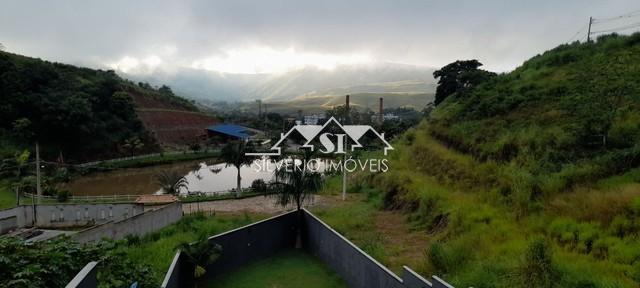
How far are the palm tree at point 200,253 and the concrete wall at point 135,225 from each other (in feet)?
11.5

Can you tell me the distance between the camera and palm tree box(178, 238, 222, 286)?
755cm

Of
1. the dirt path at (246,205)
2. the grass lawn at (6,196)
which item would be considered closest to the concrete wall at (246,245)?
the dirt path at (246,205)

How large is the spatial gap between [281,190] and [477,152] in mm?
6175

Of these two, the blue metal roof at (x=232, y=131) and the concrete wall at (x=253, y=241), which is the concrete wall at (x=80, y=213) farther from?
the blue metal roof at (x=232, y=131)

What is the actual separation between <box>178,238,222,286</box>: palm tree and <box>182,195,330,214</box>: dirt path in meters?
6.90

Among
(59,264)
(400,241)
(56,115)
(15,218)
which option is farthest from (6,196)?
(400,241)

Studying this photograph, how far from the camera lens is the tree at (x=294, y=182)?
1172cm

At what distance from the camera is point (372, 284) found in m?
6.84

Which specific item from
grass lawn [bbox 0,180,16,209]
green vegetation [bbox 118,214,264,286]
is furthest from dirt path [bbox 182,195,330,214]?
grass lawn [bbox 0,180,16,209]

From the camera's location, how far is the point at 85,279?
3625 mm

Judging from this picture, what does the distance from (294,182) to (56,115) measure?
2608 centimetres

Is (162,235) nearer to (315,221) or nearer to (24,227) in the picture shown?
(315,221)

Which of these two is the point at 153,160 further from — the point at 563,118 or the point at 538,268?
the point at 538,268

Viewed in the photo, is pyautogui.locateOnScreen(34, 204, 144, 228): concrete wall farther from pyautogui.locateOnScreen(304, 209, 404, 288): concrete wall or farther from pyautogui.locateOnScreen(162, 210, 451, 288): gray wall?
pyautogui.locateOnScreen(304, 209, 404, 288): concrete wall
